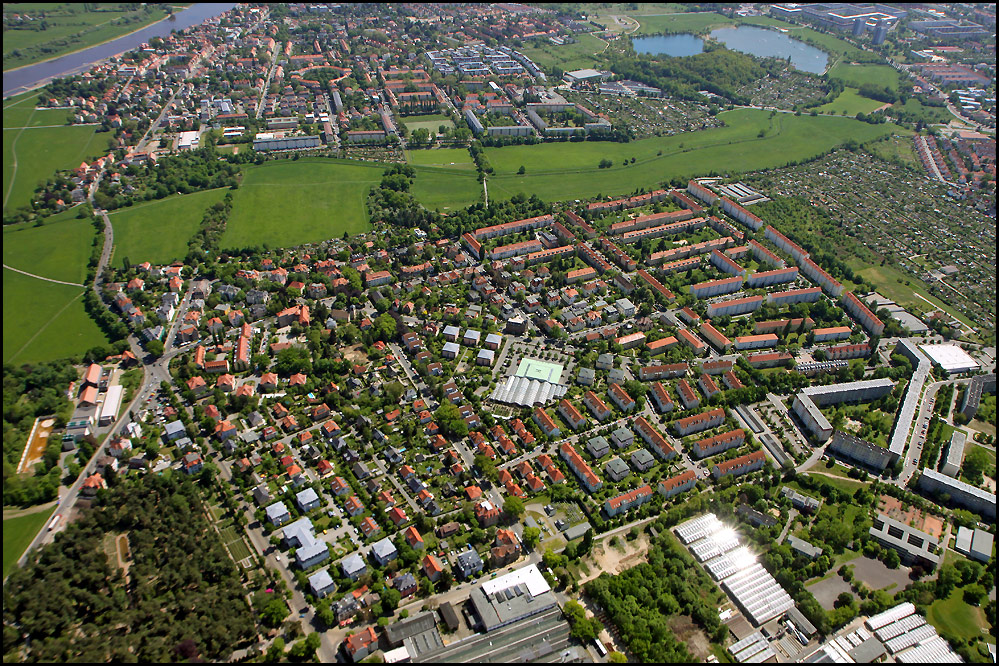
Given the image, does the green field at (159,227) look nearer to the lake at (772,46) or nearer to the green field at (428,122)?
the green field at (428,122)

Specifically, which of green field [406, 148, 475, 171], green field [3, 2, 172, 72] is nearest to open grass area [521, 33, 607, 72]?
green field [406, 148, 475, 171]

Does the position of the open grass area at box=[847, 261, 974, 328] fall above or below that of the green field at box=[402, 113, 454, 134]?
below

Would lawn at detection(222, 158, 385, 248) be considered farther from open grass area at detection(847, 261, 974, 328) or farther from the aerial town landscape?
open grass area at detection(847, 261, 974, 328)

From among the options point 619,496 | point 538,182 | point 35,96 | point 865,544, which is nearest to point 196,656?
point 619,496

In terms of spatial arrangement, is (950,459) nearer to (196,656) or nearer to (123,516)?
(196,656)

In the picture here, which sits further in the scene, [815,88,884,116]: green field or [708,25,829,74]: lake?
[708,25,829,74]: lake

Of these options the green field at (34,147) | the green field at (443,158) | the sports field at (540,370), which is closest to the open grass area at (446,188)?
the green field at (443,158)
